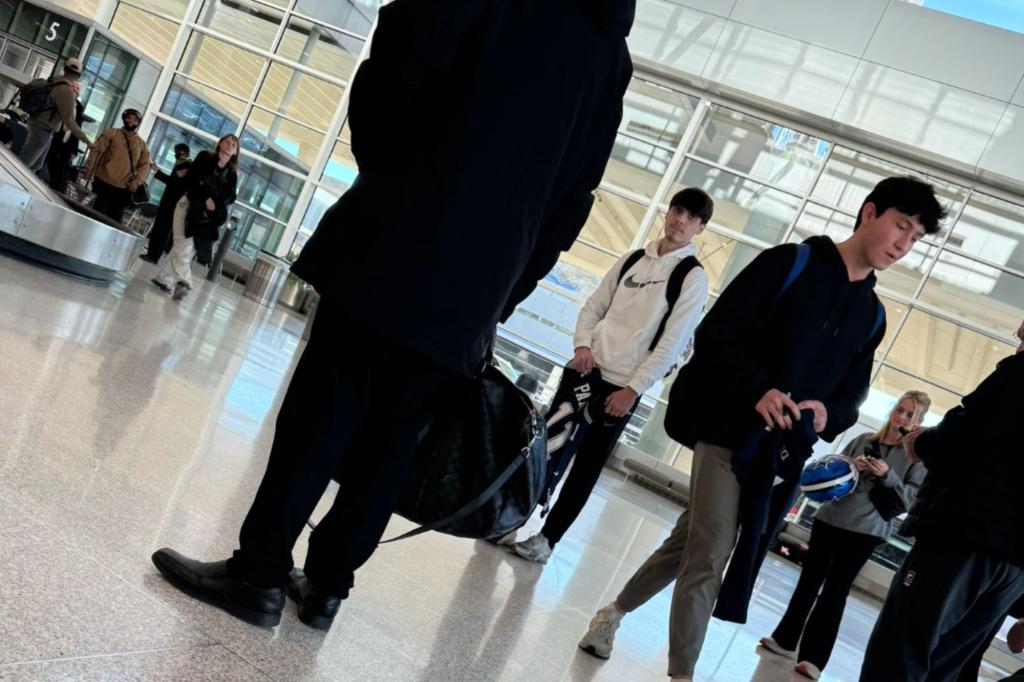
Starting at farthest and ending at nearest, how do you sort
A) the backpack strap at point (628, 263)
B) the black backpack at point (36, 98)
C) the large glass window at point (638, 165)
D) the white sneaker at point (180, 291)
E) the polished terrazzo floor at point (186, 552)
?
the large glass window at point (638, 165) → the black backpack at point (36, 98) → the white sneaker at point (180, 291) → the backpack strap at point (628, 263) → the polished terrazzo floor at point (186, 552)

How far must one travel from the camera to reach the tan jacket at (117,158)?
12578 mm

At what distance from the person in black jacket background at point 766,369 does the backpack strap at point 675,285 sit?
1.52 meters

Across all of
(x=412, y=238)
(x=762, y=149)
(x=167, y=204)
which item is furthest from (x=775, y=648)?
(x=762, y=149)

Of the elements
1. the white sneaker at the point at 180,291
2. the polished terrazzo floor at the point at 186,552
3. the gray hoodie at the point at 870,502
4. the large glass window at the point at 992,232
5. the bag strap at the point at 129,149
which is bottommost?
the white sneaker at the point at 180,291

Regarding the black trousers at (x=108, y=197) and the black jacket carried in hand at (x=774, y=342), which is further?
the black trousers at (x=108, y=197)

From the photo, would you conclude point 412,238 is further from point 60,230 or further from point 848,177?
point 848,177

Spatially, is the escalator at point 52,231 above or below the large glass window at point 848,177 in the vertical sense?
below

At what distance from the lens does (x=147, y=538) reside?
2.82 metres

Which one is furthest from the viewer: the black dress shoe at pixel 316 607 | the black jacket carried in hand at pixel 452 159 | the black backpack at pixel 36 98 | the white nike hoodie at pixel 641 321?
the black backpack at pixel 36 98

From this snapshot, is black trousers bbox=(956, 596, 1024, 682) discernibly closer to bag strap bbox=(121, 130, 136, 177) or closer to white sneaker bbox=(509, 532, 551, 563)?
white sneaker bbox=(509, 532, 551, 563)

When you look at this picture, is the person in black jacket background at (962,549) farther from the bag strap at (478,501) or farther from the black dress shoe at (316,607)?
the black dress shoe at (316,607)

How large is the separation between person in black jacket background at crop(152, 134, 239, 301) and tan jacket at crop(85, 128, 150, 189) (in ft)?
7.84

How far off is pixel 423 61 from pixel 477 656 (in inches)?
77.4

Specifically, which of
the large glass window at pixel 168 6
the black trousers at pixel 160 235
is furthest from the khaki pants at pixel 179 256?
the large glass window at pixel 168 6
